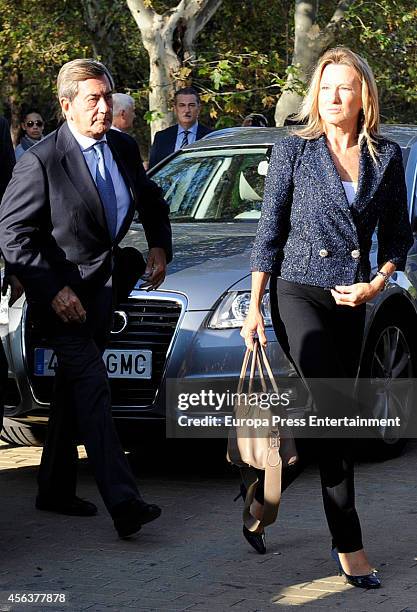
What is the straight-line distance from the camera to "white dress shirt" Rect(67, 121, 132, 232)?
19.2 feet

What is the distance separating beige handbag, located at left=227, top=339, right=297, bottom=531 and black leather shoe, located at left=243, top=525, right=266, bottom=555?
19 centimetres

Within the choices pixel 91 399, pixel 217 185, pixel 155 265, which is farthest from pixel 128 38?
pixel 91 399

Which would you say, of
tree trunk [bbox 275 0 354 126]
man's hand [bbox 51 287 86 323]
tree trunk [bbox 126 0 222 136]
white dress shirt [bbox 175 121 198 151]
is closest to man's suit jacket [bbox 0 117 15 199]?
man's hand [bbox 51 287 86 323]

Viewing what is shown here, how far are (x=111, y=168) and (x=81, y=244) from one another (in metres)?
0.40

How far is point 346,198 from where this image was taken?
5.00m

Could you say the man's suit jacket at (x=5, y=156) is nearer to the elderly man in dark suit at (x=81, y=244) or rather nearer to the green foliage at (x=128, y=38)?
the elderly man in dark suit at (x=81, y=244)

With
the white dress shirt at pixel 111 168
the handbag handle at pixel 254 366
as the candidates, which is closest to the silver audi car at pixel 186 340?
the white dress shirt at pixel 111 168

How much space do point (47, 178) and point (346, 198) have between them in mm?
→ 1413

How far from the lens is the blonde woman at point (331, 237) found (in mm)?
4992

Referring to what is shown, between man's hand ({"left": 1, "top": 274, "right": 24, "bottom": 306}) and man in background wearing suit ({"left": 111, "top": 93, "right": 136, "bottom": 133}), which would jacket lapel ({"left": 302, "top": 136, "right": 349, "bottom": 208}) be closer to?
man's hand ({"left": 1, "top": 274, "right": 24, "bottom": 306})

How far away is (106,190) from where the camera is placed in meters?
5.87

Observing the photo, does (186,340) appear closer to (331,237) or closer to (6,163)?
(6,163)

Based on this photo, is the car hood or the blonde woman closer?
the blonde woman

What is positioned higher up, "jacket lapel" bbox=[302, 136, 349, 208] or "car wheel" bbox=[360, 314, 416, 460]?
"jacket lapel" bbox=[302, 136, 349, 208]
